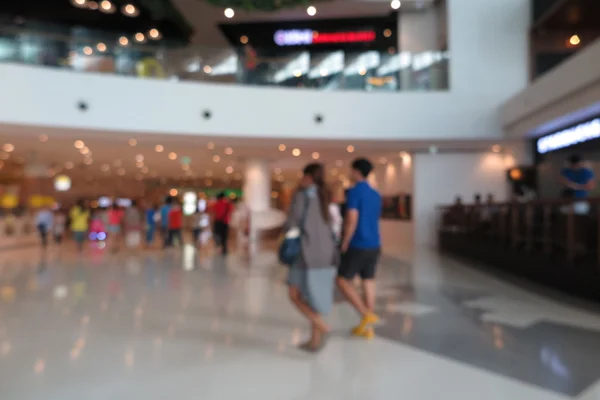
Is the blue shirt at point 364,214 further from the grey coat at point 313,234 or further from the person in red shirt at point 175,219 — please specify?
the person in red shirt at point 175,219

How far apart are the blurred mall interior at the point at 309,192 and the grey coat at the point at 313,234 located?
0.04 meters

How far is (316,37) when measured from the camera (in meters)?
18.8

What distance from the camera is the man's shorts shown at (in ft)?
12.7

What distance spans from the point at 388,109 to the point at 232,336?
9880 millimetres

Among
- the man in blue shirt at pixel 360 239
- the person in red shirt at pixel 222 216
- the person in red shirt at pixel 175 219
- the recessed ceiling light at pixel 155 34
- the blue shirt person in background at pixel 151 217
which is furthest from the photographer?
the recessed ceiling light at pixel 155 34

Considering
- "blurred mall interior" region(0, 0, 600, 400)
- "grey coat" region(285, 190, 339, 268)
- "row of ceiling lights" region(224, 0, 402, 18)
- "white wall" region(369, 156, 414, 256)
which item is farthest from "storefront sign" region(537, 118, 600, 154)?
"grey coat" region(285, 190, 339, 268)

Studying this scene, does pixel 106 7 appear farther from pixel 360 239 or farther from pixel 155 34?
pixel 360 239

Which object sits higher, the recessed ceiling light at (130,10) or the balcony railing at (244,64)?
the recessed ceiling light at (130,10)

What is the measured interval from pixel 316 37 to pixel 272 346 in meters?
17.1

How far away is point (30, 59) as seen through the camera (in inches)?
420

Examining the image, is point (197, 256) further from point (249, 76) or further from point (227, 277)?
point (249, 76)

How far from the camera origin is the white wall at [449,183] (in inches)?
559

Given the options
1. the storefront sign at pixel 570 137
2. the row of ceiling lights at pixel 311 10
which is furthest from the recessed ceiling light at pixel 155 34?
the storefront sign at pixel 570 137

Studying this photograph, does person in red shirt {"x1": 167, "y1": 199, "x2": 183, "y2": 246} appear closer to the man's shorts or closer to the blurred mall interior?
the blurred mall interior
